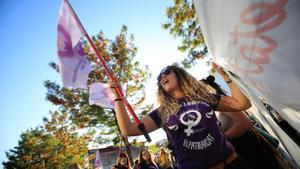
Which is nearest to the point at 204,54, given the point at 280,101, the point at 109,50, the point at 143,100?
the point at 143,100

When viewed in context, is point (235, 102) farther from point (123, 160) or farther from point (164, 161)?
point (164, 161)

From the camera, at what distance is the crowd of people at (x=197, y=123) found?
1.59 metres

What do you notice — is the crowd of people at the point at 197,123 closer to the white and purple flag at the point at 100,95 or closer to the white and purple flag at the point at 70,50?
the white and purple flag at the point at 100,95

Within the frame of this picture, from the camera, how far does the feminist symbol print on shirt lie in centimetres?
168

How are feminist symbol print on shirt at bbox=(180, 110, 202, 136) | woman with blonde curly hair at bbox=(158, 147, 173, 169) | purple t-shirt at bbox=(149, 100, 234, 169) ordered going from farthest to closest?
woman with blonde curly hair at bbox=(158, 147, 173, 169)
feminist symbol print on shirt at bbox=(180, 110, 202, 136)
purple t-shirt at bbox=(149, 100, 234, 169)

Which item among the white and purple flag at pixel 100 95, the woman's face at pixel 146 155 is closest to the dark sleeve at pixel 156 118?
the white and purple flag at pixel 100 95

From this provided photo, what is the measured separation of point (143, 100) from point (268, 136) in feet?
40.9

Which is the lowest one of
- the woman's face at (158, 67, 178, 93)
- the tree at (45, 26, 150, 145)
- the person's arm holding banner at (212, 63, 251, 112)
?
the person's arm holding banner at (212, 63, 251, 112)

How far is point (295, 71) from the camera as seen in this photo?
929mm

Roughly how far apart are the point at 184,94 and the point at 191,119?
37 cm

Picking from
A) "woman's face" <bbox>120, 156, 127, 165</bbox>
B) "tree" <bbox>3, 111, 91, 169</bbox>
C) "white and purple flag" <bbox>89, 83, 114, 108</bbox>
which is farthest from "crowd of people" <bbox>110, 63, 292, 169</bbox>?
"tree" <bbox>3, 111, 91, 169</bbox>

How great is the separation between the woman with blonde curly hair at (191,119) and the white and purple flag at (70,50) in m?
0.76

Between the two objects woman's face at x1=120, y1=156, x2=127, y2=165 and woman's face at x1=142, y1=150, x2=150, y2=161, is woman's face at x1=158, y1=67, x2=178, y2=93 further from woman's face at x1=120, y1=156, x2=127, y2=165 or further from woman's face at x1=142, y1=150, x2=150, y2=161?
woman's face at x1=120, y1=156, x2=127, y2=165

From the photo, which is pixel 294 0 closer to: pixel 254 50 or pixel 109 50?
pixel 254 50
